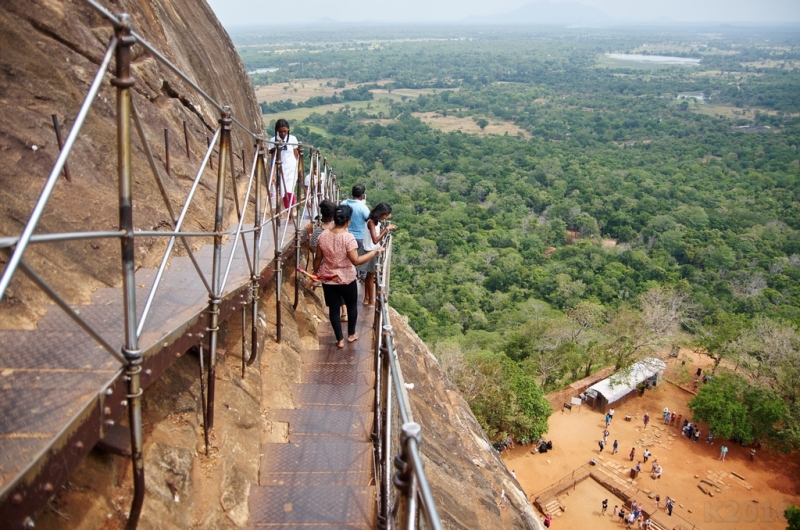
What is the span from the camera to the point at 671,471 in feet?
61.9

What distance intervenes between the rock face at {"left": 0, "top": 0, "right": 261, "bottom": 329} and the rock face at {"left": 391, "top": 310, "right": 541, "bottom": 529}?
159 inches

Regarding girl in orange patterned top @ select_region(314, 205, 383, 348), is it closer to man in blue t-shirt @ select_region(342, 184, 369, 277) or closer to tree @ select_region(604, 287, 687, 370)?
man in blue t-shirt @ select_region(342, 184, 369, 277)

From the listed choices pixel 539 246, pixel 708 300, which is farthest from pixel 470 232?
pixel 708 300

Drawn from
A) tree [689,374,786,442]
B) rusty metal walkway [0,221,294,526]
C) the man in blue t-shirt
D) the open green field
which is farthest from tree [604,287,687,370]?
the open green field

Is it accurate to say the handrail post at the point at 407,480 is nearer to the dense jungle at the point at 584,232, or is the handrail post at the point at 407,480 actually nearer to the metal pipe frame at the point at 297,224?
the metal pipe frame at the point at 297,224

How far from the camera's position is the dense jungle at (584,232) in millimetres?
21562

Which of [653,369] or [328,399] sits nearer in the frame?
[328,399]

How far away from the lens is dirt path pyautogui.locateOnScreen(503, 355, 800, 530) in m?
17.4

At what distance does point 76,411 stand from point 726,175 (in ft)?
230

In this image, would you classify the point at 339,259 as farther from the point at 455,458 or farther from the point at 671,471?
the point at 671,471

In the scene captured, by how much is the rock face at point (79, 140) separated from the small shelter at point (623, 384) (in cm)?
1820

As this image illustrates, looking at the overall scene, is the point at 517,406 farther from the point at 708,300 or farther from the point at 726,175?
the point at 726,175

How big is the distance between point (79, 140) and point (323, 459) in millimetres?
3670

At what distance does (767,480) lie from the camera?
18891mm
